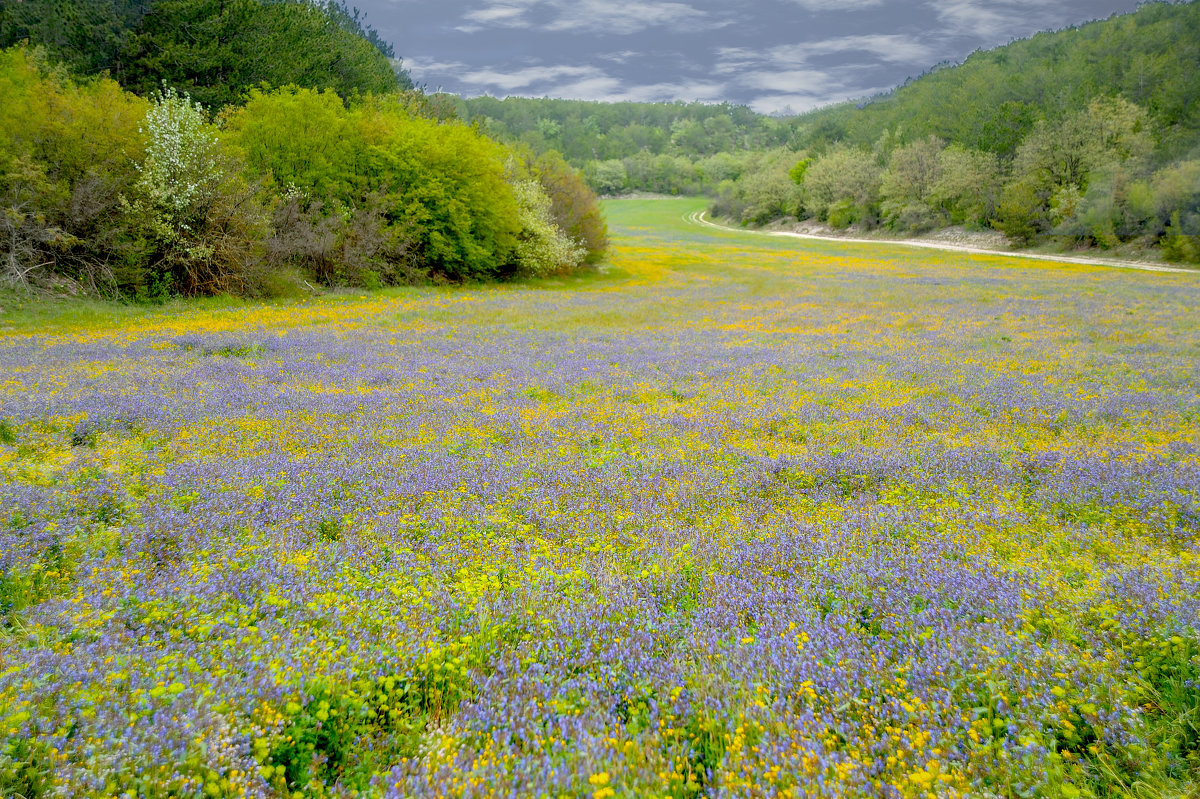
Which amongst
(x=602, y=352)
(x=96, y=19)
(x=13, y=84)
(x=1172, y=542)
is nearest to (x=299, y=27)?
(x=96, y=19)

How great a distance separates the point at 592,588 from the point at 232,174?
27.8 metres

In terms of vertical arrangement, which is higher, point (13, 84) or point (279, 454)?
point (13, 84)

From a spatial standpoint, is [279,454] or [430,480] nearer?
[430,480]

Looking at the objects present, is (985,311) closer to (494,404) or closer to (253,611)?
(494,404)

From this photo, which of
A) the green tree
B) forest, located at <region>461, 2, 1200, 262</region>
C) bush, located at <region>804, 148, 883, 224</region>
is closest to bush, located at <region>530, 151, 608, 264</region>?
forest, located at <region>461, 2, 1200, 262</region>

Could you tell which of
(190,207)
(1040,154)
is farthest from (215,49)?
(1040,154)

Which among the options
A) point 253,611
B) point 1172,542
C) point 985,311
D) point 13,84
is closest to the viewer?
point 253,611

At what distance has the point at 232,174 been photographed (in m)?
25.3

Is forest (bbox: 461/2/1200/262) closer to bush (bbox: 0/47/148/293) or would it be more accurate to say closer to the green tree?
the green tree

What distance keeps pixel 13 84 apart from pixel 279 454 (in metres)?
27.6

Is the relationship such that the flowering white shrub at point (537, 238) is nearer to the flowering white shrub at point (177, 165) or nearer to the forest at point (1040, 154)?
the forest at point (1040, 154)

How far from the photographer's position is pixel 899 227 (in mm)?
86250

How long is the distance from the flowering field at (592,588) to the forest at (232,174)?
14.2 meters

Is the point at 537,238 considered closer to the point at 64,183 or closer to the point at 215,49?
the point at 64,183
